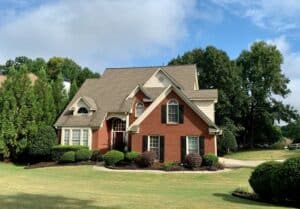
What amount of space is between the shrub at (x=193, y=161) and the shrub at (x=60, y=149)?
10159 mm

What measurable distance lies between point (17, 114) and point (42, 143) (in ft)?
12.0

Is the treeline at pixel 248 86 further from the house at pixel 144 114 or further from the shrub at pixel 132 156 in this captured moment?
the shrub at pixel 132 156

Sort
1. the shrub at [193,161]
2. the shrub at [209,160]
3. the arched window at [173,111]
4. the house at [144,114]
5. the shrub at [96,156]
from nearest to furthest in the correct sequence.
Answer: the shrub at [193,161], the shrub at [209,160], the house at [144,114], the arched window at [173,111], the shrub at [96,156]

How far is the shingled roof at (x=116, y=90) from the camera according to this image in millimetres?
37000

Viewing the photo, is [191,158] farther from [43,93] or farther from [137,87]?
[43,93]

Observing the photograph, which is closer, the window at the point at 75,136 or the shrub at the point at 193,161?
the shrub at the point at 193,161

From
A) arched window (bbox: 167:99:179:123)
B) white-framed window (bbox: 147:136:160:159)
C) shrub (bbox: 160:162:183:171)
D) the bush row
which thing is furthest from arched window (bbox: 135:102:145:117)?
the bush row

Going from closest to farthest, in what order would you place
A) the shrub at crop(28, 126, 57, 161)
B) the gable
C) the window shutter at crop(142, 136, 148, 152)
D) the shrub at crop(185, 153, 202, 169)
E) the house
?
1. the shrub at crop(185, 153, 202, 169)
2. the house
3. the window shutter at crop(142, 136, 148, 152)
4. the shrub at crop(28, 126, 57, 161)
5. the gable

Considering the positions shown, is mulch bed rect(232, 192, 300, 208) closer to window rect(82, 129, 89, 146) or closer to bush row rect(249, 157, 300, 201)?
bush row rect(249, 157, 300, 201)

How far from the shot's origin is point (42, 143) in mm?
35375

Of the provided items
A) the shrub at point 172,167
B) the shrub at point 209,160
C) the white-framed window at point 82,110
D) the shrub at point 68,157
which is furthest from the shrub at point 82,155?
the shrub at point 209,160

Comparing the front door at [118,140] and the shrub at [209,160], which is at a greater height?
the front door at [118,140]

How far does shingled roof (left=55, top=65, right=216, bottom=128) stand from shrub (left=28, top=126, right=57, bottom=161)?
1.28m

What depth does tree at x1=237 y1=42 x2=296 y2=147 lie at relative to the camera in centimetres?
5788
